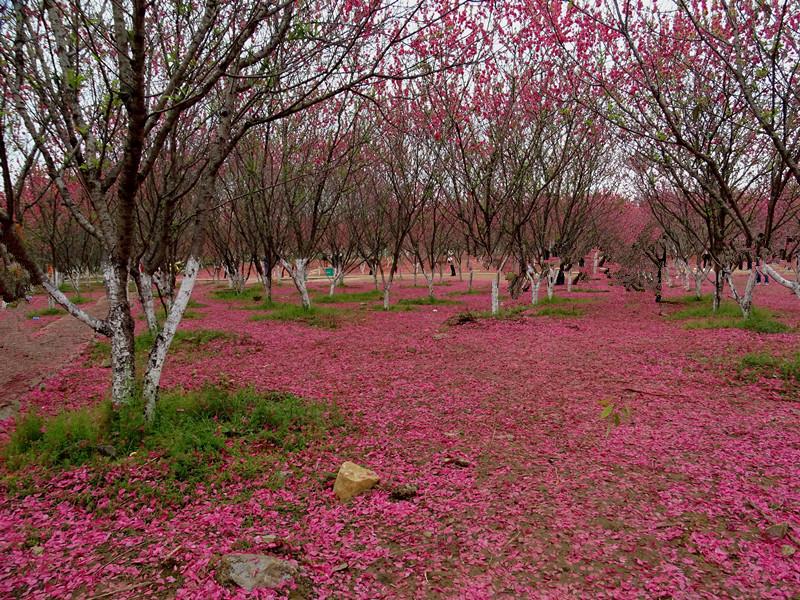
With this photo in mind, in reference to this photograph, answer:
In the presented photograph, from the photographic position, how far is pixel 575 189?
21.0m

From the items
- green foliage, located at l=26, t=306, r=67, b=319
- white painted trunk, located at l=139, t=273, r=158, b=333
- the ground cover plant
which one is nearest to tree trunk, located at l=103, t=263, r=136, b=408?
the ground cover plant

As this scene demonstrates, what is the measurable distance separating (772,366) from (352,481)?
28.7 ft

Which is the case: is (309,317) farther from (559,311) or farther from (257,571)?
(257,571)

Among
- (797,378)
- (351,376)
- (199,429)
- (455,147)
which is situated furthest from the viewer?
(455,147)

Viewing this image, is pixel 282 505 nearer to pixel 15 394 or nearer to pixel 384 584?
pixel 384 584

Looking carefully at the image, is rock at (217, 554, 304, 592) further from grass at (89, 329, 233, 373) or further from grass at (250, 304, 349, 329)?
grass at (250, 304, 349, 329)

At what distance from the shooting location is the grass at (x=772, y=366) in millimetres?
8578

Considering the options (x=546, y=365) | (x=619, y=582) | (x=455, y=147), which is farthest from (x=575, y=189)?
(x=619, y=582)

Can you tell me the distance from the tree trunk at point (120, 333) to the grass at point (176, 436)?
0.20 metres

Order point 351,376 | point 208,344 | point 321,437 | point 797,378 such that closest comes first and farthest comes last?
point 321,437, point 797,378, point 351,376, point 208,344

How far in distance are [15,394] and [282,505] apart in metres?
7.44

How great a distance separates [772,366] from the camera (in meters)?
9.00

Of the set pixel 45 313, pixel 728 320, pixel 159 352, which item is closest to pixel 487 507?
pixel 159 352

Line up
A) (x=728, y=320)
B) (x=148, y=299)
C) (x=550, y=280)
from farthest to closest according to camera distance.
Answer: (x=550, y=280) < (x=728, y=320) < (x=148, y=299)
